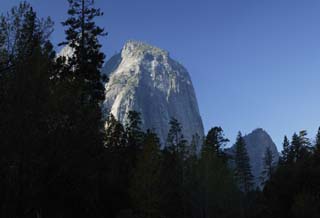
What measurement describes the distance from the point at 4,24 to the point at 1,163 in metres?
5.75

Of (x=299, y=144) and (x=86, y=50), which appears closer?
(x=86, y=50)

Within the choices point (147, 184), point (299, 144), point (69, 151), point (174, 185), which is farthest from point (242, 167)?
point (69, 151)

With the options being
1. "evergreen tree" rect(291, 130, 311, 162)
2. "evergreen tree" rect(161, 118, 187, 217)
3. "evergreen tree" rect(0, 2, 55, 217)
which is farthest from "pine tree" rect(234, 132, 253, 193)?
"evergreen tree" rect(0, 2, 55, 217)

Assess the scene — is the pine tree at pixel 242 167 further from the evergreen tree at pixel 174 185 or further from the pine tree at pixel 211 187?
the pine tree at pixel 211 187

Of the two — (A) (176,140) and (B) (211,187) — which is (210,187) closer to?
(B) (211,187)

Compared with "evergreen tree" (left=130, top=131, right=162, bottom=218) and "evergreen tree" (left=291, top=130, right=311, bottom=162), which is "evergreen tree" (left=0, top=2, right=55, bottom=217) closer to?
"evergreen tree" (left=130, top=131, right=162, bottom=218)

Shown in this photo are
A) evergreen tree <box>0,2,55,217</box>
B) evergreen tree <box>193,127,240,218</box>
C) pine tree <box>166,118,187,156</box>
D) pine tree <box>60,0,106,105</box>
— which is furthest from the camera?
pine tree <box>166,118,187,156</box>

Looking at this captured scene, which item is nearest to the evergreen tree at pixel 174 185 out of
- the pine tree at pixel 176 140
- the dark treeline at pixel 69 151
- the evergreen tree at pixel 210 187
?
the dark treeline at pixel 69 151

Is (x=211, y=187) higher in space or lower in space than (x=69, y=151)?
higher

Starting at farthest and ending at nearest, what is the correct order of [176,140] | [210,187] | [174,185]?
[176,140]
[174,185]
[210,187]

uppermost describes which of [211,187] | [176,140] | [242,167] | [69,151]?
[176,140]

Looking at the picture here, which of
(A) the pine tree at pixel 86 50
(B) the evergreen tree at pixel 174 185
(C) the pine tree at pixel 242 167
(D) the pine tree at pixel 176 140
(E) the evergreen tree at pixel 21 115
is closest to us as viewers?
(E) the evergreen tree at pixel 21 115

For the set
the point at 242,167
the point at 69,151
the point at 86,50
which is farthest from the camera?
the point at 242,167

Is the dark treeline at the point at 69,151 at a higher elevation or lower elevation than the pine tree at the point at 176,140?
lower
